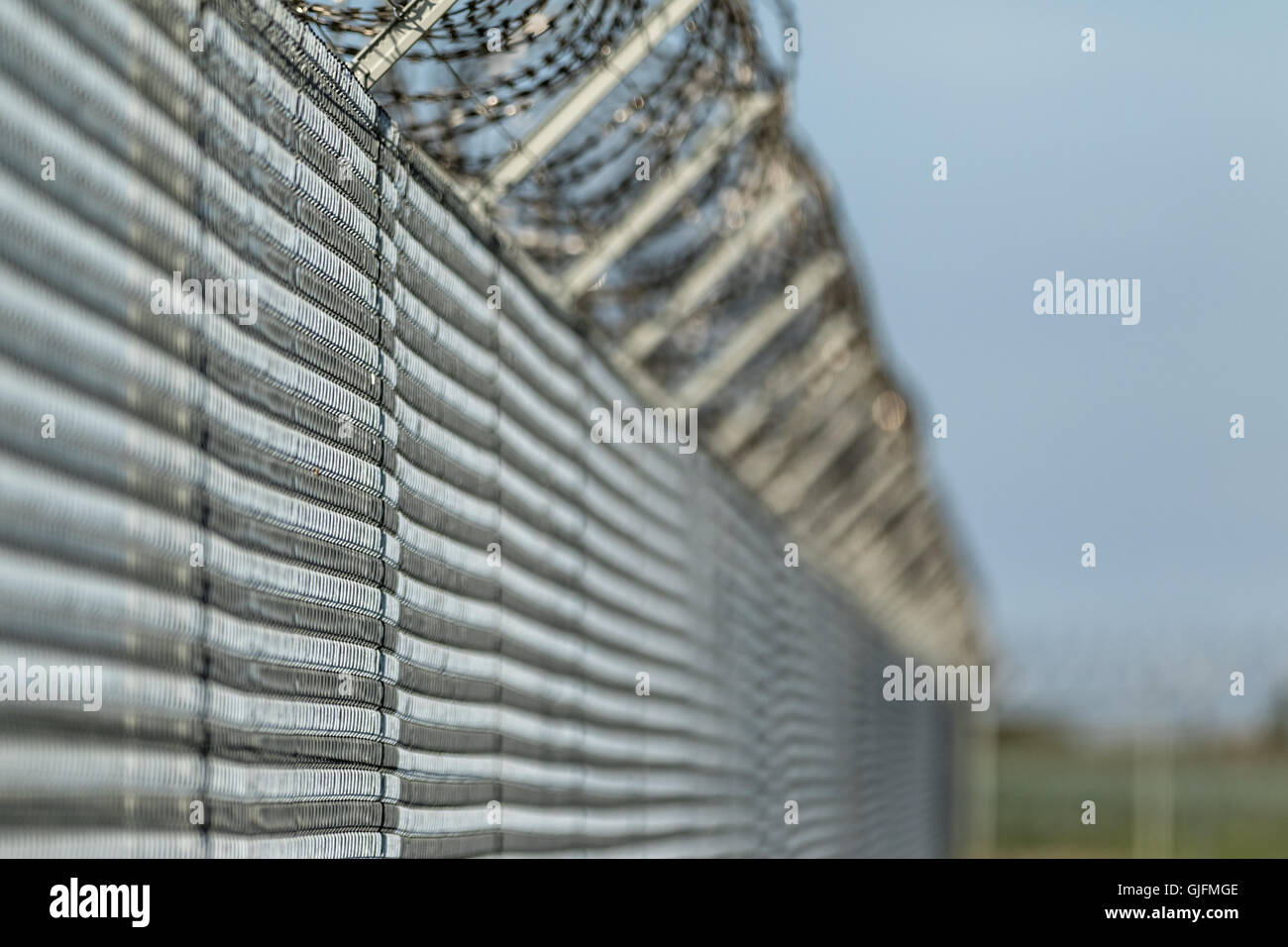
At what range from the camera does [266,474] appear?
3088 millimetres

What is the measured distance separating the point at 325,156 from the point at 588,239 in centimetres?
232

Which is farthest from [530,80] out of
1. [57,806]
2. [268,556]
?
[57,806]

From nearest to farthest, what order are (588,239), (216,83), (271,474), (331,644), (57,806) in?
(57,806)
(216,83)
(271,474)
(331,644)
(588,239)

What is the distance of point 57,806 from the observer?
94.1 inches

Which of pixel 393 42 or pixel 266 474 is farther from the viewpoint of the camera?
pixel 393 42

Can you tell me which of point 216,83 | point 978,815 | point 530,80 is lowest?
point 978,815

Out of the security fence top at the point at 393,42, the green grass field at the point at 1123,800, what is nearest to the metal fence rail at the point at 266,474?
the security fence top at the point at 393,42

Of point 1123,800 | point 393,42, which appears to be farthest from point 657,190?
point 1123,800

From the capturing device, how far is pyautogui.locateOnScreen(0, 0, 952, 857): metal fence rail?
2389 millimetres

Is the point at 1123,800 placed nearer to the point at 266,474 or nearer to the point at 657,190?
the point at 657,190

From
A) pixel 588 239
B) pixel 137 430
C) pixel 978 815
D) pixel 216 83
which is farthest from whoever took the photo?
pixel 978 815

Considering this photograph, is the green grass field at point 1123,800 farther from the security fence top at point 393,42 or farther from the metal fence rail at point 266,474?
the security fence top at point 393,42

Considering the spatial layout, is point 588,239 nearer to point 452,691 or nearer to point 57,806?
point 452,691
